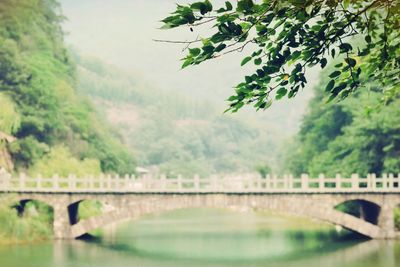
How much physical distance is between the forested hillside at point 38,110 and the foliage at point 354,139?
12980 millimetres

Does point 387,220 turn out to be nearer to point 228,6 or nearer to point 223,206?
point 223,206

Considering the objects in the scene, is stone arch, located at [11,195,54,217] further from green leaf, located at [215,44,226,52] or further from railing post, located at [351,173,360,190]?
green leaf, located at [215,44,226,52]

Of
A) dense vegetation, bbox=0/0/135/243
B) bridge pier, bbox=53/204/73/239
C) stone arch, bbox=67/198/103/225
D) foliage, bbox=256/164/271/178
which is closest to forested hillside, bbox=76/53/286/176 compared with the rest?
foliage, bbox=256/164/271/178

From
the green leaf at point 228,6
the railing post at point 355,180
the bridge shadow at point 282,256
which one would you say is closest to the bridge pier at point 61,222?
the bridge shadow at point 282,256

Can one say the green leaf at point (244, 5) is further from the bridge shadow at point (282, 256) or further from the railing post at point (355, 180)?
the railing post at point (355, 180)

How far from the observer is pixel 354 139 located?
138ft

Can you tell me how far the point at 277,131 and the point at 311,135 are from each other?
12172 cm

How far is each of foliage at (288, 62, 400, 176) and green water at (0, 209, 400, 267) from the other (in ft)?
12.4

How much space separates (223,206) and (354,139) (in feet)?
27.9

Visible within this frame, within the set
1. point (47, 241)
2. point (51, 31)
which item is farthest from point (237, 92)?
point (51, 31)

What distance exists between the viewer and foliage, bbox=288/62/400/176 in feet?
132

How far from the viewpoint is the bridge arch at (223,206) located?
37.9 metres

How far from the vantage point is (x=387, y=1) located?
21.0 feet

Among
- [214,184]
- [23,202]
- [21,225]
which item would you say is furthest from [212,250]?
[23,202]
